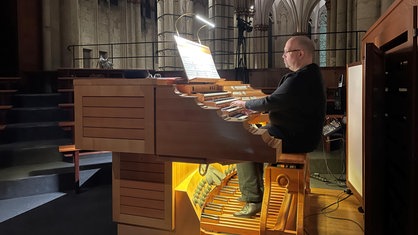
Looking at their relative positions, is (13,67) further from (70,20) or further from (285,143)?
(285,143)

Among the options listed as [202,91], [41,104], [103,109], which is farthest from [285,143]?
[41,104]

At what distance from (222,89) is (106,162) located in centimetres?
237

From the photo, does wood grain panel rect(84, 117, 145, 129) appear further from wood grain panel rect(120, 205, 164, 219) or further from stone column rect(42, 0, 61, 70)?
stone column rect(42, 0, 61, 70)

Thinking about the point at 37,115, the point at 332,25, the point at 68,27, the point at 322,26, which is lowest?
the point at 37,115

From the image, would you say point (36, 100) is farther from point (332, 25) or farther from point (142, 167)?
point (332, 25)

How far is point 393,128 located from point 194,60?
1.48 m

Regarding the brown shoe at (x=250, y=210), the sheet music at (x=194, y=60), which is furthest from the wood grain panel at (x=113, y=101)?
the brown shoe at (x=250, y=210)

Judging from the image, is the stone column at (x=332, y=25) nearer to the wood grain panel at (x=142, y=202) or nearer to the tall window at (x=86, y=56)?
the tall window at (x=86, y=56)

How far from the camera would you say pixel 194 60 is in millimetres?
2703

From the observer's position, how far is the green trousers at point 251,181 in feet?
8.57

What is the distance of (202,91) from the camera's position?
2.53m

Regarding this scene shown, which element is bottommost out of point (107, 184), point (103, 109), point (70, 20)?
point (107, 184)

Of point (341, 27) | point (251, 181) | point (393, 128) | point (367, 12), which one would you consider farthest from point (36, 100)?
point (341, 27)

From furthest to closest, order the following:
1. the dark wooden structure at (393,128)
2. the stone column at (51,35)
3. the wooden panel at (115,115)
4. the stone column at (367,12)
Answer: the stone column at (51,35) → the stone column at (367,12) → the wooden panel at (115,115) → the dark wooden structure at (393,128)
